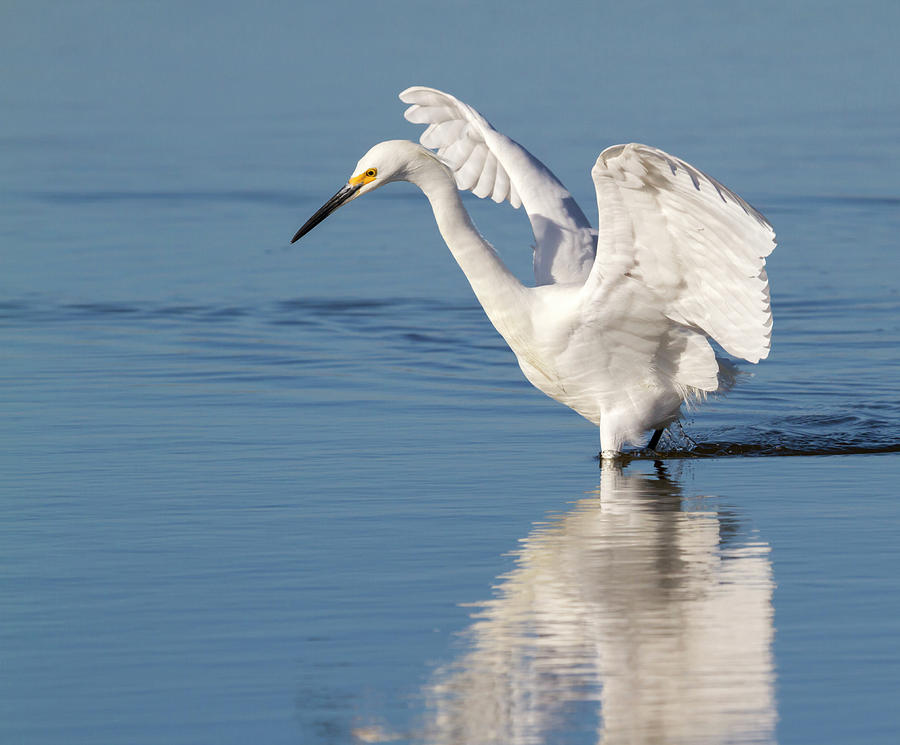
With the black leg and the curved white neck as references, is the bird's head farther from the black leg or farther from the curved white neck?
the black leg

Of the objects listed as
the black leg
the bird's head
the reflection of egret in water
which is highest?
the bird's head

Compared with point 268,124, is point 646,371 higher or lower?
lower

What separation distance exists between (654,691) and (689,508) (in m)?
3.10

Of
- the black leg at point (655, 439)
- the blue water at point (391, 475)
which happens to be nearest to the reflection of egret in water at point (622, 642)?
the blue water at point (391, 475)

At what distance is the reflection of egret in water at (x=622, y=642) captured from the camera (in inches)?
238

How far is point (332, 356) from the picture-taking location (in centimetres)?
1350

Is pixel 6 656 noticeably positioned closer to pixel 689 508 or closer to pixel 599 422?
pixel 689 508

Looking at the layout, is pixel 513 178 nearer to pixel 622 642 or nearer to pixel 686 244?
pixel 686 244

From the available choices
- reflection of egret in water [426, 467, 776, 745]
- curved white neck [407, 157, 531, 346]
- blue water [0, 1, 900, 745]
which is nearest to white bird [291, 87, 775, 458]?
curved white neck [407, 157, 531, 346]

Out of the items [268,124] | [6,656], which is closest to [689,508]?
[6,656]

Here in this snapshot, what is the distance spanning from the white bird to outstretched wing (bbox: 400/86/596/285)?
1cm

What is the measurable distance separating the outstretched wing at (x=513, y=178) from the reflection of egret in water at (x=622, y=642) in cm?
287

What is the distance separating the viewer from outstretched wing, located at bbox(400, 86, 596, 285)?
38.3 feet

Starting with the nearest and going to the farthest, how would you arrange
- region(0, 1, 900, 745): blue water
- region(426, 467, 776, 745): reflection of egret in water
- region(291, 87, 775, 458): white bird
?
region(426, 467, 776, 745): reflection of egret in water < region(0, 1, 900, 745): blue water < region(291, 87, 775, 458): white bird
